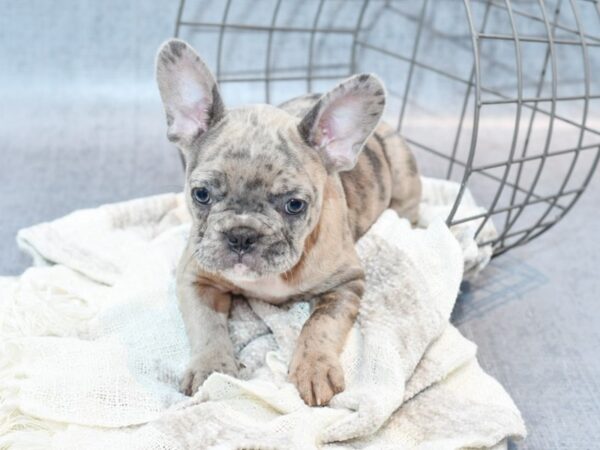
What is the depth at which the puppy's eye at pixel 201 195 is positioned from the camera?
208 centimetres

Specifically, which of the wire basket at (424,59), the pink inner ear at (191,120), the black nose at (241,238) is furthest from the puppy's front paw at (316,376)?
the wire basket at (424,59)

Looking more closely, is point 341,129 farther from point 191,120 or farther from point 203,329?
point 203,329

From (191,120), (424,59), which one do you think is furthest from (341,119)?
(424,59)

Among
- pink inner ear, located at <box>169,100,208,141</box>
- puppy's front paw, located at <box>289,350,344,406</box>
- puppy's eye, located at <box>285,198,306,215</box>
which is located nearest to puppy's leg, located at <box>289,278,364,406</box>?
puppy's front paw, located at <box>289,350,344,406</box>

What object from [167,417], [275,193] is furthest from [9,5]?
[167,417]

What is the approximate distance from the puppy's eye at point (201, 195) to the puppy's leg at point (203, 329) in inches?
12.6

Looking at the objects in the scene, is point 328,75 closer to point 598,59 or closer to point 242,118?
point 598,59

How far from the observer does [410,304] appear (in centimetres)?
228

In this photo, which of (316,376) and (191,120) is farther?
(191,120)

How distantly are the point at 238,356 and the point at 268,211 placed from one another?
442 mm

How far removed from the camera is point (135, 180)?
144 inches

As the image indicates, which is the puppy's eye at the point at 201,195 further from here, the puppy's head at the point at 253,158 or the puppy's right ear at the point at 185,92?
the puppy's right ear at the point at 185,92

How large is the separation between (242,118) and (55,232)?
964 mm

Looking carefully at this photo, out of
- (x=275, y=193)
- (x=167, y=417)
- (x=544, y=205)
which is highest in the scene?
(x=275, y=193)
